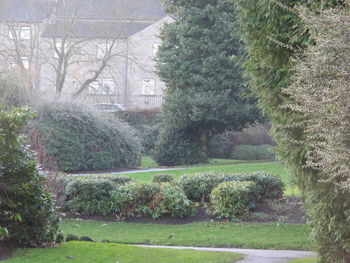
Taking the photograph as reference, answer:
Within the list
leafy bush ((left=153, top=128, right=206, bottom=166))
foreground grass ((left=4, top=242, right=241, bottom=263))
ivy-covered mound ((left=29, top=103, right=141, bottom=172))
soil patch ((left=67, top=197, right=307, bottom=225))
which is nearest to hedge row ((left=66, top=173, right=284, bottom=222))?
soil patch ((left=67, top=197, right=307, bottom=225))

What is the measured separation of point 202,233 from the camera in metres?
11.9

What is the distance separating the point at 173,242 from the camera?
1123 cm

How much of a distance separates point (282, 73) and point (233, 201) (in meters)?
5.68

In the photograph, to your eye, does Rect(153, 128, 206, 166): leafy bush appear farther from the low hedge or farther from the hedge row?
the hedge row

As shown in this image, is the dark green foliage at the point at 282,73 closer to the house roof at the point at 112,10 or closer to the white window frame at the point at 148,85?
the house roof at the point at 112,10

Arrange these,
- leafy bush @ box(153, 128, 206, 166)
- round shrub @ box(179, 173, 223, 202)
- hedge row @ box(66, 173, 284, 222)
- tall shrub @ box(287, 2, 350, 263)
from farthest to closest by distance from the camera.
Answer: leafy bush @ box(153, 128, 206, 166) → round shrub @ box(179, 173, 223, 202) → hedge row @ box(66, 173, 284, 222) → tall shrub @ box(287, 2, 350, 263)

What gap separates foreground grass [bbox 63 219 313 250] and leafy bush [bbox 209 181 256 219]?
44cm

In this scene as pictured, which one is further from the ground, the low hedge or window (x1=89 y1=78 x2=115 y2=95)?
window (x1=89 y1=78 x2=115 y2=95)

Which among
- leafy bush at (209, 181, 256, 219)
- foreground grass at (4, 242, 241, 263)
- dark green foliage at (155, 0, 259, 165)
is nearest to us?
foreground grass at (4, 242, 241, 263)

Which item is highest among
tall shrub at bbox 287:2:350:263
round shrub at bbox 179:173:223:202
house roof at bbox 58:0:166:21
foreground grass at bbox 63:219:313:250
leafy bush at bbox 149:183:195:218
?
house roof at bbox 58:0:166:21

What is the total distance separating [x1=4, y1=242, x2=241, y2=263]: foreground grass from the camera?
27.9ft

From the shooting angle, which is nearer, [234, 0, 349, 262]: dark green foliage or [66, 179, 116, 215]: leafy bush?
[234, 0, 349, 262]: dark green foliage

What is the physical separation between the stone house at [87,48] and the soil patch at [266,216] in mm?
11918

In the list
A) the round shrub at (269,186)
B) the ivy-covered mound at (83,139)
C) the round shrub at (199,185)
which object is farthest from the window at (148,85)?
the round shrub at (269,186)
